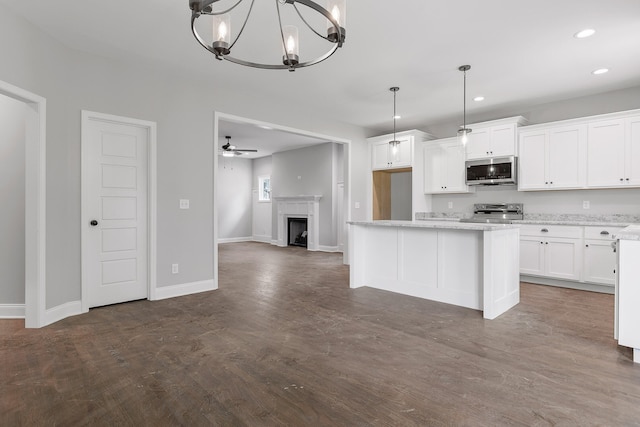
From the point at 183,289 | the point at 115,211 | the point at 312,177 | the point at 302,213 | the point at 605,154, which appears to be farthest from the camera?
the point at 302,213

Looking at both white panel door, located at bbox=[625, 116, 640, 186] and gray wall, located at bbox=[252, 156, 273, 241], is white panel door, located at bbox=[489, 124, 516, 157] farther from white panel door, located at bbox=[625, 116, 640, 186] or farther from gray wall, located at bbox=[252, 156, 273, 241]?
gray wall, located at bbox=[252, 156, 273, 241]

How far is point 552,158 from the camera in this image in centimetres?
497

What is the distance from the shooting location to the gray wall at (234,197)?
10742 millimetres

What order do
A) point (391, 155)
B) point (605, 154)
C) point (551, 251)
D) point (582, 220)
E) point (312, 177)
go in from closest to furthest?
point (605, 154) → point (551, 251) → point (582, 220) → point (391, 155) → point (312, 177)

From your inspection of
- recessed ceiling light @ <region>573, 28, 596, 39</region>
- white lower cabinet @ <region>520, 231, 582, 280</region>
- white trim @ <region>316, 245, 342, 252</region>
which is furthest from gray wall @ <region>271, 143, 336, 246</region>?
recessed ceiling light @ <region>573, 28, 596, 39</region>

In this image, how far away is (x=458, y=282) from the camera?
3773 mm

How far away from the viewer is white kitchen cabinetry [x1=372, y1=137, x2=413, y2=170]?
6379 mm

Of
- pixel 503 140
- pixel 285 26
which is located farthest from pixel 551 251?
pixel 285 26

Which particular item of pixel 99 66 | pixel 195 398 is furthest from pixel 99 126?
pixel 195 398

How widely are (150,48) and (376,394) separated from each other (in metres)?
3.81

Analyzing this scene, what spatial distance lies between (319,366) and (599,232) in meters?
4.21

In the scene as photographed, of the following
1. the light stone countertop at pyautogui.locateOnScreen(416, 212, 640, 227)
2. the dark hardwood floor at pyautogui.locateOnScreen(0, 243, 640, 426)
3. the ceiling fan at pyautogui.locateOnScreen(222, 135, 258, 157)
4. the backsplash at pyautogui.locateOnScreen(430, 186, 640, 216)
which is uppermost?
the ceiling fan at pyautogui.locateOnScreen(222, 135, 258, 157)

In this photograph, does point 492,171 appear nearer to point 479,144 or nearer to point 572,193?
point 479,144

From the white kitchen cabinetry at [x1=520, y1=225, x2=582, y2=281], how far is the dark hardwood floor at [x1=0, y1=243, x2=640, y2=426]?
0.78 meters
